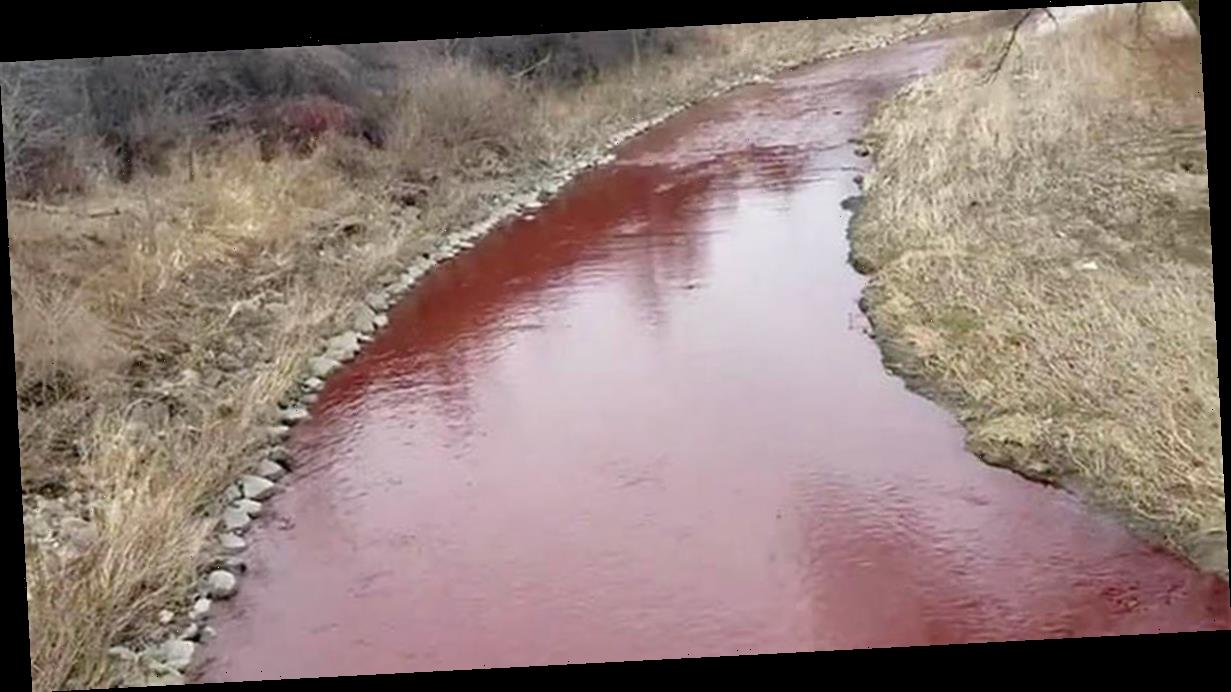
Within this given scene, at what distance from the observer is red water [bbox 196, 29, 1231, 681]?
319cm

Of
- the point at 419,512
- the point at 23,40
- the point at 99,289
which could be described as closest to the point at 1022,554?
the point at 419,512

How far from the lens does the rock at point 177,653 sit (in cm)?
313

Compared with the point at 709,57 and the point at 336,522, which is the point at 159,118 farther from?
the point at 709,57

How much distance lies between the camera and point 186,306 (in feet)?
16.6

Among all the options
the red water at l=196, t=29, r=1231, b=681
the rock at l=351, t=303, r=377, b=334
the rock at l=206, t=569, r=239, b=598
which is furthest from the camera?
the rock at l=351, t=303, r=377, b=334

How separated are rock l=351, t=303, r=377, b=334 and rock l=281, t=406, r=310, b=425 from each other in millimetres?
749

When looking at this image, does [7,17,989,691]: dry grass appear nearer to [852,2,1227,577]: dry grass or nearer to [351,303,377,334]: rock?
[351,303,377,334]: rock

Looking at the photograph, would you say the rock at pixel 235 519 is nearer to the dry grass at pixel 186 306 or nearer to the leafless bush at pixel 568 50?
the dry grass at pixel 186 306

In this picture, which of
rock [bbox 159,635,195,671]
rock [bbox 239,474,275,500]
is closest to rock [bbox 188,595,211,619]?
rock [bbox 159,635,195,671]

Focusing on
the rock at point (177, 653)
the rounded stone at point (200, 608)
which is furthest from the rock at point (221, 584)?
the rock at point (177, 653)

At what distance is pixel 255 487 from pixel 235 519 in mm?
193

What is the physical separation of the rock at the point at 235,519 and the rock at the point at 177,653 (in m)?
0.54

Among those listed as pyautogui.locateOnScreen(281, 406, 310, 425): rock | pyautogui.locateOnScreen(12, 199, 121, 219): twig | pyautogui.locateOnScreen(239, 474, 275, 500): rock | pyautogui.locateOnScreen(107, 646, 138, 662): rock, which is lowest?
pyautogui.locateOnScreen(107, 646, 138, 662): rock

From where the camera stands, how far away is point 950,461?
→ 12.6 ft
